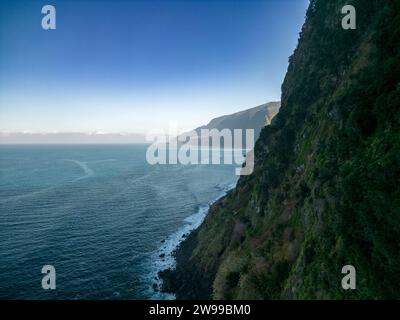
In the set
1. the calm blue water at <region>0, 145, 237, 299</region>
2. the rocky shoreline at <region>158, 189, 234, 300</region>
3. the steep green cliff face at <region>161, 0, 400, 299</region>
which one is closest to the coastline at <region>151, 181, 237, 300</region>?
the rocky shoreline at <region>158, 189, 234, 300</region>

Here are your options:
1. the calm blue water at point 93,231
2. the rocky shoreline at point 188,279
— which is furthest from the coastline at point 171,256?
the calm blue water at point 93,231

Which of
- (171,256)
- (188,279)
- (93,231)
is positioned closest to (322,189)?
(188,279)

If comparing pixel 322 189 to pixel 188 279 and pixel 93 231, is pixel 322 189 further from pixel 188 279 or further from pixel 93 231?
pixel 93 231

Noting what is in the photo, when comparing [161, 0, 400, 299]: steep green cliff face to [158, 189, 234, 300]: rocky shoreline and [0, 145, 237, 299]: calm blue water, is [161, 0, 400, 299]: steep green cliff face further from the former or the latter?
[0, 145, 237, 299]: calm blue water

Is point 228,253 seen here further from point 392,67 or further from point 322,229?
point 392,67

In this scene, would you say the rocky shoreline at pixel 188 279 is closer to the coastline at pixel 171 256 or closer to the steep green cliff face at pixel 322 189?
the coastline at pixel 171 256
